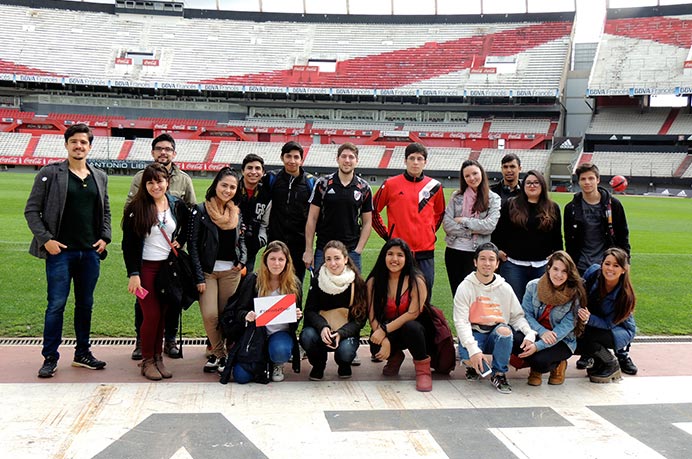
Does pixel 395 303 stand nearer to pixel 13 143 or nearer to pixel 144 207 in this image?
pixel 144 207

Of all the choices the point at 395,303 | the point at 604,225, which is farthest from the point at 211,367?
the point at 604,225

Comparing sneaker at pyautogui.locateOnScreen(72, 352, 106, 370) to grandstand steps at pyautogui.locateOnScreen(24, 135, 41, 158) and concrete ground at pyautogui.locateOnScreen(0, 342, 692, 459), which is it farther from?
grandstand steps at pyautogui.locateOnScreen(24, 135, 41, 158)

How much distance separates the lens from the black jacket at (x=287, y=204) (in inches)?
218

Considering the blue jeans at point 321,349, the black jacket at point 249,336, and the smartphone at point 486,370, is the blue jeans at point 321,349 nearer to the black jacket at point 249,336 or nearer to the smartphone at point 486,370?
the black jacket at point 249,336

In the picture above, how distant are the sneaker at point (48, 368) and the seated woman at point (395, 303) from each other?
Result: 250cm

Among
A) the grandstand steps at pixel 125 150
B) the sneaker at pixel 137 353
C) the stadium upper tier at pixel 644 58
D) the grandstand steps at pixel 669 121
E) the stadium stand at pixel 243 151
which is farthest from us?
the stadium stand at pixel 243 151

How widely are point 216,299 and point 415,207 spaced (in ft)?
6.44

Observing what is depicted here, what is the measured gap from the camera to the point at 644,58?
47500 mm

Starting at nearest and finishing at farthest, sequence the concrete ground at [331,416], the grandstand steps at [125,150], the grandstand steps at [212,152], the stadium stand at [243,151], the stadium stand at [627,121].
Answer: the concrete ground at [331,416] → the stadium stand at [627,121] → the grandstand steps at [125,150] → the stadium stand at [243,151] → the grandstand steps at [212,152]

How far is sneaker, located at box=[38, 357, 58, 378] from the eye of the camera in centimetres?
450

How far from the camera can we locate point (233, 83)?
5100cm

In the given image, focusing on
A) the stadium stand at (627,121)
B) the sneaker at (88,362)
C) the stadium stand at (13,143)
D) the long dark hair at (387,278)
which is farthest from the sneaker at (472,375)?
the stadium stand at (13,143)

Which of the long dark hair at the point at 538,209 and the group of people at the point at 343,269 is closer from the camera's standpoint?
the group of people at the point at 343,269

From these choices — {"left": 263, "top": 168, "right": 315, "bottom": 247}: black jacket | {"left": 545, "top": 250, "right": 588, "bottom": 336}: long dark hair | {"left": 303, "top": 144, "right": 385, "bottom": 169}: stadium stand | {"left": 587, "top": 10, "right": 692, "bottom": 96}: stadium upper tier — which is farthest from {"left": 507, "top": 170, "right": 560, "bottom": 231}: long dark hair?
{"left": 587, "top": 10, "right": 692, "bottom": 96}: stadium upper tier
